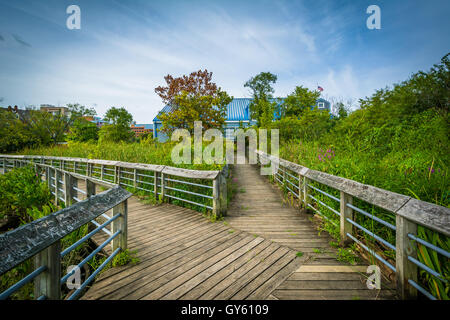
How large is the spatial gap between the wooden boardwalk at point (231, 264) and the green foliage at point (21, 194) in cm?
333

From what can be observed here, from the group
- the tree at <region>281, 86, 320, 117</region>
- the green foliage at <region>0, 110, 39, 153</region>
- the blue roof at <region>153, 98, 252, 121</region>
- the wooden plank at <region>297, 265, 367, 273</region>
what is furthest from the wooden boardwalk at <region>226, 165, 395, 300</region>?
the green foliage at <region>0, 110, 39, 153</region>

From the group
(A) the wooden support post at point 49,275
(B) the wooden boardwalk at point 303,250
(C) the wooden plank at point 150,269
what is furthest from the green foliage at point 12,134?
(A) the wooden support post at point 49,275

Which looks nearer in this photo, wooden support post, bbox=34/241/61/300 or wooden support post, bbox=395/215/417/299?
wooden support post, bbox=34/241/61/300

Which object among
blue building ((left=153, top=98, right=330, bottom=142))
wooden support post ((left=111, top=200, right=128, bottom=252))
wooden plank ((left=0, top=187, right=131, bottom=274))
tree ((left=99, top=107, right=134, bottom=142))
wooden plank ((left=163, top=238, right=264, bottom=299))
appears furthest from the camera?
blue building ((left=153, top=98, right=330, bottom=142))

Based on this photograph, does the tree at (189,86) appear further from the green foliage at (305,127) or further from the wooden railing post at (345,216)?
the wooden railing post at (345,216)

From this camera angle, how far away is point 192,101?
41.7 feet

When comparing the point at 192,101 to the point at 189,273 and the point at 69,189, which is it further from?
the point at 189,273

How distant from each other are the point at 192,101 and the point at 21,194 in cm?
962

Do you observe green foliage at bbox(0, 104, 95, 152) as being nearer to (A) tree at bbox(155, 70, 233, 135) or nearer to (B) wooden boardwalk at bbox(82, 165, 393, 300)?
(A) tree at bbox(155, 70, 233, 135)

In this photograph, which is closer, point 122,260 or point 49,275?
point 49,275

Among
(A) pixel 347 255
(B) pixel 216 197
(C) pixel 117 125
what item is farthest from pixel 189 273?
(C) pixel 117 125

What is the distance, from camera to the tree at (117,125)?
69.8 feet

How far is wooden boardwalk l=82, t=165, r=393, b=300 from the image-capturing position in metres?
2.02

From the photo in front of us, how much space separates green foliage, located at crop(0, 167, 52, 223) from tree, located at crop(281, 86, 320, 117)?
19.9 metres
